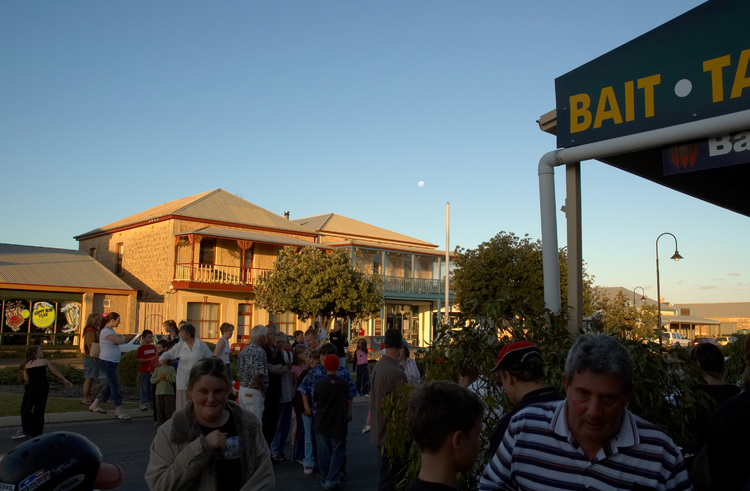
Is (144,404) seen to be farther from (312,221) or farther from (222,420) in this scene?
(312,221)

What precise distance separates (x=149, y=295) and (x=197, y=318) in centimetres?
309

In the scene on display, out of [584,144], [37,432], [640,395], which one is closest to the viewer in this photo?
[640,395]

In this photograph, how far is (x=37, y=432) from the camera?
31.4ft

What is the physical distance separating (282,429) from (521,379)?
22.3ft

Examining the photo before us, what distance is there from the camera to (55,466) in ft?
5.87

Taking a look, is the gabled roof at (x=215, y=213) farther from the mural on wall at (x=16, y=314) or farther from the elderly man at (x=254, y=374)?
the elderly man at (x=254, y=374)

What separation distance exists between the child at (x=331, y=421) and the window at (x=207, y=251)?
27877 millimetres

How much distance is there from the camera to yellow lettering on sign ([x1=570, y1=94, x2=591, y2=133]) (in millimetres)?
5043

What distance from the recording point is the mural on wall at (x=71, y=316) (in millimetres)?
30297

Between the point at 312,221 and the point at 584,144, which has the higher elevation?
the point at 312,221

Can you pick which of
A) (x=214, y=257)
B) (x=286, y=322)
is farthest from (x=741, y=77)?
(x=286, y=322)

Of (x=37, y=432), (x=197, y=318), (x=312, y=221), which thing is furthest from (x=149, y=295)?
(x=37, y=432)

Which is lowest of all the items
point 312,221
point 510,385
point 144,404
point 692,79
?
point 144,404

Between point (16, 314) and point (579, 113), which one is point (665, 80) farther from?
point (16, 314)
